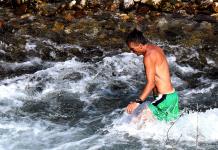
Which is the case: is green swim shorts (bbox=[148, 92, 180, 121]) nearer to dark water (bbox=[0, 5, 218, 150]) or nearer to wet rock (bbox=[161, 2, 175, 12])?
dark water (bbox=[0, 5, 218, 150])

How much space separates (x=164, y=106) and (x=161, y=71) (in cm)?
58

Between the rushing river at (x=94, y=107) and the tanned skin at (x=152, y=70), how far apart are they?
0.66m

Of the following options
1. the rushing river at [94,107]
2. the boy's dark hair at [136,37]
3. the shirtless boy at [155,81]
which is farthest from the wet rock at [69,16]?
the boy's dark hair at [136,37]

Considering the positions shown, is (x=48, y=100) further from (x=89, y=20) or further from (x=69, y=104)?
(x=89, y=20)

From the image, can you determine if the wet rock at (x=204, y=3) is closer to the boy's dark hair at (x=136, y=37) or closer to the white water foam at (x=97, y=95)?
the white water foam at (x=97, y=95)

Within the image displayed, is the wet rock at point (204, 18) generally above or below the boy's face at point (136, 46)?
below

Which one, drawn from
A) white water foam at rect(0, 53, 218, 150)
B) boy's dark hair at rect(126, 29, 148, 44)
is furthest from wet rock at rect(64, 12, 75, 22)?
boy's dark hair at rect(126, 29, 148, 44)

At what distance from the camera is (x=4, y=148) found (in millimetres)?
7895

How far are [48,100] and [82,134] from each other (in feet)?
5.15

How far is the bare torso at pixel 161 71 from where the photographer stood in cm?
761

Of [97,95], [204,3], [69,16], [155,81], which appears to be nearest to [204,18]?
[204,3]

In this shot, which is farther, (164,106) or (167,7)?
(167,7)

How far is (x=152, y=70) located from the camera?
24.6ft

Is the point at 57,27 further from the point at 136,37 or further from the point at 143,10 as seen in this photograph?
the point at 136,37
